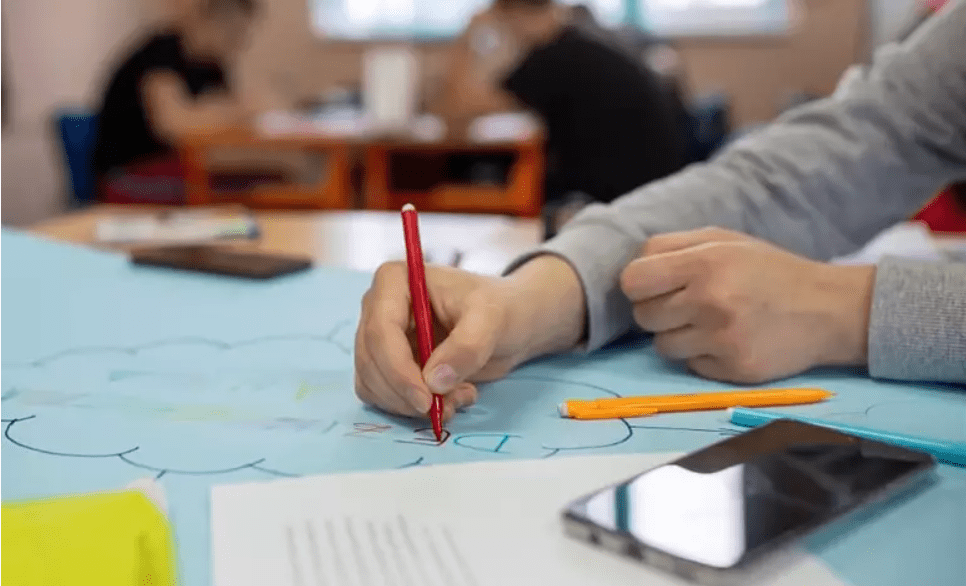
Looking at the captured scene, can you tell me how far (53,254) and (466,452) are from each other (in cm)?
72

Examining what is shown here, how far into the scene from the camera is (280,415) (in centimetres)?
60

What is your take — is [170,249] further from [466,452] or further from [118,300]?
[466,452]

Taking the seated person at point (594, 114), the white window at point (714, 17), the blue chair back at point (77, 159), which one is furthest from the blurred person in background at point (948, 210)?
the white window at point (714, 17)

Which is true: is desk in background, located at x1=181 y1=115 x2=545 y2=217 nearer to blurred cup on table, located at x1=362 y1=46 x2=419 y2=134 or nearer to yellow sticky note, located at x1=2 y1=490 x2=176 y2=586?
blurred cup on table, located at x1=362 y1=46 x2=419 y2=134

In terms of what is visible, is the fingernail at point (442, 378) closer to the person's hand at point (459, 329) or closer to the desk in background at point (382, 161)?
the person's hand at point (459, 329)

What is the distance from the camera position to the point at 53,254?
1.09m

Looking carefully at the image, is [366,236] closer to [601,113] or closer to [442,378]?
[442,378]

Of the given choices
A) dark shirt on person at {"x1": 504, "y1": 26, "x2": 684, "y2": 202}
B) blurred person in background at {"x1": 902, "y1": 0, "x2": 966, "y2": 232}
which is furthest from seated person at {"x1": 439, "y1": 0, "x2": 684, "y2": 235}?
blurred person in background at {"x1": 902, "y1": 0, "x2": 966, "y2": 232}

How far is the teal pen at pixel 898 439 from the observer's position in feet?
1.69

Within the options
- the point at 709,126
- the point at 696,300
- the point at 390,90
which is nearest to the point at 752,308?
the point at 696,300

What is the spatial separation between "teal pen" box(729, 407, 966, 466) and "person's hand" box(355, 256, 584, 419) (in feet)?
0.50

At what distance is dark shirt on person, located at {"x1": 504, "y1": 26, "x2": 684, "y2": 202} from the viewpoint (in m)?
2.25

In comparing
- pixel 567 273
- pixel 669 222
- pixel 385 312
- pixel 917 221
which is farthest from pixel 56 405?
pixel 917 221

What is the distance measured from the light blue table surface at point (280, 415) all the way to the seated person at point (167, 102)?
239 cm
